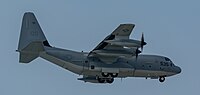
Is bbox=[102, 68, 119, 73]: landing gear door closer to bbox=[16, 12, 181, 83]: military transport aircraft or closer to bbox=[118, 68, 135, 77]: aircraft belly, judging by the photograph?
bbox=[16, 12, 181, 83]: military transport aircraft

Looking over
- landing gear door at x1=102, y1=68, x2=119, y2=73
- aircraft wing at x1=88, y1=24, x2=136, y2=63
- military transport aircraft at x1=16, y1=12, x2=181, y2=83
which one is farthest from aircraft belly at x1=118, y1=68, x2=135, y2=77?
aircraft wing at x1=88, y1=24, x2=136, y2=63

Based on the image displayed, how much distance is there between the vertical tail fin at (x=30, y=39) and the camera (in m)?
69.8

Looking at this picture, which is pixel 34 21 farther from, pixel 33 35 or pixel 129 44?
pixel 129 44

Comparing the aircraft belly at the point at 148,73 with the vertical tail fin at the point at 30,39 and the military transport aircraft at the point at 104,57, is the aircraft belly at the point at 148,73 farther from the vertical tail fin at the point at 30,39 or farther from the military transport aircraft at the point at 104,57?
the vertical tail fin at the point at 30,39

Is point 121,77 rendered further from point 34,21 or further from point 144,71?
point 34,21

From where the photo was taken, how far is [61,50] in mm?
73125

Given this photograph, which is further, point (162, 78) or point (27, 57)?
point (162, 78)

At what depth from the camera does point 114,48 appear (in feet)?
233

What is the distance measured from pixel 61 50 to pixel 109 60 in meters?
4.89

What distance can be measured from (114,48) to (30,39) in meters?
8.59

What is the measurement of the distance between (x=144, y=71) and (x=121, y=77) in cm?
239

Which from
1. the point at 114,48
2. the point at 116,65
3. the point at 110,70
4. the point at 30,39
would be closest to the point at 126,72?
the point at 116,65

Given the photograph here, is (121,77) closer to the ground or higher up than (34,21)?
closer to the ground

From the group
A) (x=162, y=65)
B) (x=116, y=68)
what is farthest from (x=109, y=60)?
(x=162, y=65)
